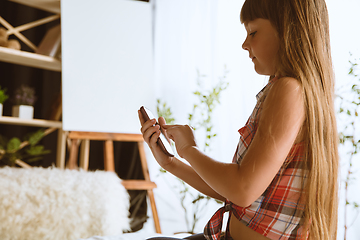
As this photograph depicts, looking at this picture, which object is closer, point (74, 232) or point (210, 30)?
point (74, 232)

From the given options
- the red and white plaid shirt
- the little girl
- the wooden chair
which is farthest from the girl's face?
the wooden chair

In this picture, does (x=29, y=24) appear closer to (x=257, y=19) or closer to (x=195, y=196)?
(x=195, y=196)

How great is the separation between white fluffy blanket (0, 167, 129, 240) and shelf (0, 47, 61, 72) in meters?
0.89

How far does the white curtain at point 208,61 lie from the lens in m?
1.62

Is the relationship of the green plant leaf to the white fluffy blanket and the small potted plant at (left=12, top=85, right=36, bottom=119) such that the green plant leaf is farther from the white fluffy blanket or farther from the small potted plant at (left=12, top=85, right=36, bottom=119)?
the white fluffy blanket

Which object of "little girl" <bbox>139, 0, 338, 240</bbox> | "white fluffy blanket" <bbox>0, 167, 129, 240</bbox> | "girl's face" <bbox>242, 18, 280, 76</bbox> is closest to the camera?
"little girl" <bbox>139, 0, 338, 240</bbox>

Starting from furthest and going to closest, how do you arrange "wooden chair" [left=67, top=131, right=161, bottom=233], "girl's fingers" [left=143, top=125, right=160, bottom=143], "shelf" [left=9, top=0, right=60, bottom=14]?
"shelf" [left=9, top=0, right=60, bottom=14]
"wooden chair" [left=67, top=131, right=161, bottom=233]
"girl's fingers" [left=143, top=125, right=160, bottom=143]

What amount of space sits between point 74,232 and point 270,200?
1.30 metres

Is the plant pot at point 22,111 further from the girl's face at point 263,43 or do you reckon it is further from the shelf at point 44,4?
the girl's face at point 263,43

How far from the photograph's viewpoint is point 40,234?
1586 millimetres

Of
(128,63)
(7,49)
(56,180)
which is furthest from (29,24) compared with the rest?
(56,180)

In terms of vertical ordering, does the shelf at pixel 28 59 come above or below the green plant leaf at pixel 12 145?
above

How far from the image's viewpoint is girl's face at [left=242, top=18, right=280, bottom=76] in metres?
0.72

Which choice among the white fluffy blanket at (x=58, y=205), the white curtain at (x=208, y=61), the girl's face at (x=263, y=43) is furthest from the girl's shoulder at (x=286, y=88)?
the white fluffy blanket at (x=58, y=205)
